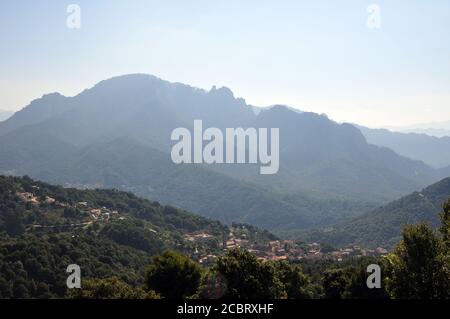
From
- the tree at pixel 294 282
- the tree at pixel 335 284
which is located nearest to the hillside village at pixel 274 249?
the tree at pixel 335 284

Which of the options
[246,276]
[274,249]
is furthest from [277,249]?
[246,276]

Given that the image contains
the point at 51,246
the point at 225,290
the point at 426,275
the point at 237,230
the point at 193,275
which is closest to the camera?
the point at 426,275

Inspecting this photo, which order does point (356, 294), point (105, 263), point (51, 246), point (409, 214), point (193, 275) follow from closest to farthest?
1. point (193, 275)
2. point (356, 294)
3. point (51, 246)
4. point (105, 263)
5. point (409, 214)

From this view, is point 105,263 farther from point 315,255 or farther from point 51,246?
point 315,255

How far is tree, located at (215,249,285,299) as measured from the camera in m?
25.7

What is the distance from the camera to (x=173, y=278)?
3350 cm

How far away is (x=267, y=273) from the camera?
26984 millimetres

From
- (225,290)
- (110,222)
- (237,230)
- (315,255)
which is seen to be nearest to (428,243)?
(225,290)

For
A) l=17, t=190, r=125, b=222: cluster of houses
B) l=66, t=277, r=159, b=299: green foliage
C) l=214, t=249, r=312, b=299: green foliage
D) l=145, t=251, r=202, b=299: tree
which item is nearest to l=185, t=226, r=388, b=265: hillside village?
l=17, t=190, r=125, b=222: cluster of houses

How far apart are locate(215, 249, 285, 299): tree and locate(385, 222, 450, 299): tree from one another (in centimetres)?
656

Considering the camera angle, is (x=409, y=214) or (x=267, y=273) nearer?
(x=267, y=273)

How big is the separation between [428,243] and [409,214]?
148 m

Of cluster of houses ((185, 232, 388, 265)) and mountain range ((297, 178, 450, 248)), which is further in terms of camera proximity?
mountain range ((297, 178, 450, 248))

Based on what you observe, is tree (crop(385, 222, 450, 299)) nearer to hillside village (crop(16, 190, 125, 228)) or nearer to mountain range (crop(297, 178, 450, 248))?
hillside village (crop(16, 190, 125, 228))
